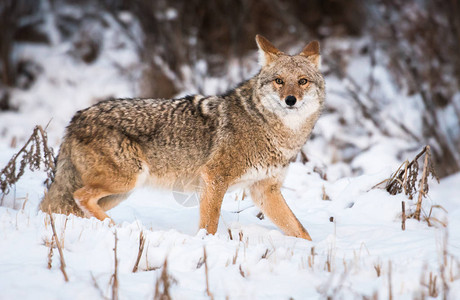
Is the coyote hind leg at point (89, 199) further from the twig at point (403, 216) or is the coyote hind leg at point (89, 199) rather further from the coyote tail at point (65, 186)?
the twig at point (403, 216)

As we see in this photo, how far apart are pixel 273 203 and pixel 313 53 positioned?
167cm

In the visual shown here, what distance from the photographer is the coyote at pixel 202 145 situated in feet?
15.3

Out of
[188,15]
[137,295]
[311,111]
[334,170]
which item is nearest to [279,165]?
[311,111]

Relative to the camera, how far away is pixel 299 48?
14656 millimetres

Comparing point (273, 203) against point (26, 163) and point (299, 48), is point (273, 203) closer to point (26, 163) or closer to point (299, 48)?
point (26, 163)

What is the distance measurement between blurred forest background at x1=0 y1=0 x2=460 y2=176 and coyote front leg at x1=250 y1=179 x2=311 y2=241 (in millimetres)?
5615

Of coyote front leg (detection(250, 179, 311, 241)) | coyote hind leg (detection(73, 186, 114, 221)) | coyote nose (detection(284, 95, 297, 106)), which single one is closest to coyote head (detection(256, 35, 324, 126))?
coyote nose (detection(284, 95, 297, 106))

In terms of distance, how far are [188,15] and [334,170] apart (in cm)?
844

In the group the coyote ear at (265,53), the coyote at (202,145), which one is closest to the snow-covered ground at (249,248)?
the coyote at (202,145)

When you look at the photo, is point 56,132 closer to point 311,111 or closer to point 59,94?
point 59,94

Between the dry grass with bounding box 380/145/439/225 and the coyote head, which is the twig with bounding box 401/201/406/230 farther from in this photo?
the coyote head

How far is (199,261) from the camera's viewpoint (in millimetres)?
3234

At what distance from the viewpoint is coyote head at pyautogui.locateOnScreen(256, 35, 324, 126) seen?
471cm

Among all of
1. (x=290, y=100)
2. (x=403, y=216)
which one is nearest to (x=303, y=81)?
(x=290, y=100)
